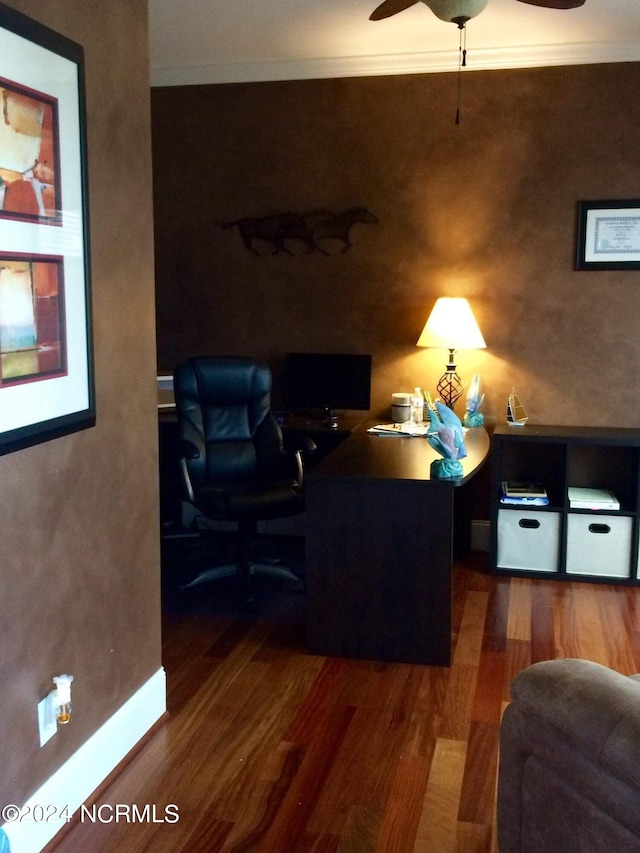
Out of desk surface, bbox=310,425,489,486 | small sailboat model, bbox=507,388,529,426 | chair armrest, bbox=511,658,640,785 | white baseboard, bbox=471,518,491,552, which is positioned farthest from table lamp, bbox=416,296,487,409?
chair armrest, bbox=511,658,640,785

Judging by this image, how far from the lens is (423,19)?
389 cm

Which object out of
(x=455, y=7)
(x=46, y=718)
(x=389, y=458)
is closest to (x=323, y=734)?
(x=46, y=718)

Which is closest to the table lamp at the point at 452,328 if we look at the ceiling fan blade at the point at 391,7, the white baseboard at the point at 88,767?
the ceiling fan blade at the point at 391,7

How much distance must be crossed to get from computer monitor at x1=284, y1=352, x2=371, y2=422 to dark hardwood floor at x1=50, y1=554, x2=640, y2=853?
3.91 feet

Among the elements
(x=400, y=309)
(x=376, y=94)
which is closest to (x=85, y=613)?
(x=400, y=309)

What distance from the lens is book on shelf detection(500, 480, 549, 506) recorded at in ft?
14.2

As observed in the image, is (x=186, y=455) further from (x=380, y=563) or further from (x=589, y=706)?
(x=589, y=706)

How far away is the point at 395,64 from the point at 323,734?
11.2ft

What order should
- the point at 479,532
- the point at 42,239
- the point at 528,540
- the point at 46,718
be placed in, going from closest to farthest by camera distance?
the point at 42,239
the point at 46,718
the point at 528,540
the point at 479,532

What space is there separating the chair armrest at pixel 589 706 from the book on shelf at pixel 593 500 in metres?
2.67

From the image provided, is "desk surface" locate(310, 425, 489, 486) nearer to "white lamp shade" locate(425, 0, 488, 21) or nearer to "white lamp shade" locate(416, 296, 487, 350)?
"white lamp shade" locate(416, 296, 487, 350)

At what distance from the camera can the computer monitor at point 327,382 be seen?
467cm

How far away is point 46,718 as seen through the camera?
6.92 ft

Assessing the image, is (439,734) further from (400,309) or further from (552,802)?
(400,309)
